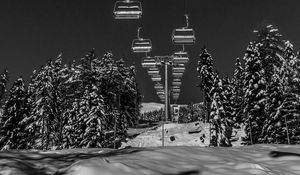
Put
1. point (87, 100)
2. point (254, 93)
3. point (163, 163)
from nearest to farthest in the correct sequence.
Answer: point (163, 163) < point (87, 100) < point (254, 93)

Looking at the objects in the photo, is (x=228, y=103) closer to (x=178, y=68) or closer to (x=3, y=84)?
(x=178, y=68)

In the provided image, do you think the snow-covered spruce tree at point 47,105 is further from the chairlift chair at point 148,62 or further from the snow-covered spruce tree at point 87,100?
the chairlift chair at point 148,62

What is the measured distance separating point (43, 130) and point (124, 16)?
29418 mm

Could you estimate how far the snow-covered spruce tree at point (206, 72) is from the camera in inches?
2138

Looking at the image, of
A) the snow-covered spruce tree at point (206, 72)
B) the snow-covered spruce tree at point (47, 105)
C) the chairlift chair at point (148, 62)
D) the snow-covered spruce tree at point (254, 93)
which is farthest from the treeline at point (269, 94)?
the snow-covered spruce tree at point (47, 105)

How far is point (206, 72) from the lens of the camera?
54125 millimetres

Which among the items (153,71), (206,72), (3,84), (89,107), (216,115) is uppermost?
(206,72)

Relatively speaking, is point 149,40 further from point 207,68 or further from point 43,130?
point 207,68

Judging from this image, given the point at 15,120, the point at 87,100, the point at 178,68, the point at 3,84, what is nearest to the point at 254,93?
the point at 178,68

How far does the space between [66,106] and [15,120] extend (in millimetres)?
6837

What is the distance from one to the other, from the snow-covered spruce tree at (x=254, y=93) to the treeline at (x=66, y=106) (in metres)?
16.1

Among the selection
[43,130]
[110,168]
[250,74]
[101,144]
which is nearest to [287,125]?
[250,74]

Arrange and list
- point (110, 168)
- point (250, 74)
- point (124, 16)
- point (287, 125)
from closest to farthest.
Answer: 1. point (110, 168)
2. point (124, 16)
3. point (287, 125)
4. point (250, 74)

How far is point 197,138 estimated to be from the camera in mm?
57875
